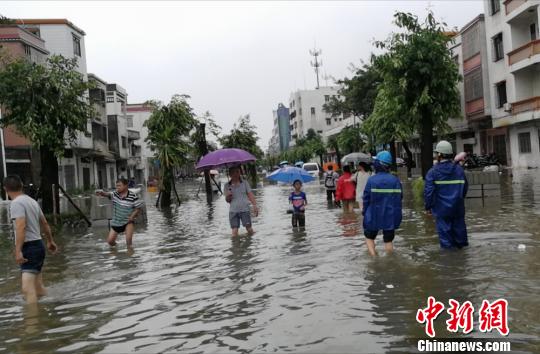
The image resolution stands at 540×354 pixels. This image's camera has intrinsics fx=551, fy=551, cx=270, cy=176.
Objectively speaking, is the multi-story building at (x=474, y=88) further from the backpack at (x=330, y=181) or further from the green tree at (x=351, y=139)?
the backpack at (x=330, y=181)

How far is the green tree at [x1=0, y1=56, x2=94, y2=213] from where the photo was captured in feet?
51.7

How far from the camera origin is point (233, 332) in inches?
209

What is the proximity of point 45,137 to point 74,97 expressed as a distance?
1.50m

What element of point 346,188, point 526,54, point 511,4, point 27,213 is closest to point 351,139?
point 511,4

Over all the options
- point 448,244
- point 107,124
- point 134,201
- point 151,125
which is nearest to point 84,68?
point 107,124

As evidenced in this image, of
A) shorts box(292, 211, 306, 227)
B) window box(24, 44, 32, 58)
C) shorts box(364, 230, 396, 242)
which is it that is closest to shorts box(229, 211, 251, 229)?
shorts box(292, 211, 306, 227)

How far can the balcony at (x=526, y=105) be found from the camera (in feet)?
100

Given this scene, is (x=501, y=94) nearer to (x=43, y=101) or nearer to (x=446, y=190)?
(x=43, y=101)

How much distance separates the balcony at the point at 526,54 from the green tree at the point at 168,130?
19596mm

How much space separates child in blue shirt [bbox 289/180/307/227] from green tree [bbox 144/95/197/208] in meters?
10.3

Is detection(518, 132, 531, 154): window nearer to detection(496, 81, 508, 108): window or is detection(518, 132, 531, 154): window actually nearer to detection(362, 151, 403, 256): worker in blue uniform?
detection(496, 81, 508, 108): window

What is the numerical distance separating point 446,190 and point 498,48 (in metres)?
31.2

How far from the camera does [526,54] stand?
31.1m

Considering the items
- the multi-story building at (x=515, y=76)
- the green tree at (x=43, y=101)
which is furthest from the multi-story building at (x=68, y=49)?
the multi-story building at (x=515, y=76)
